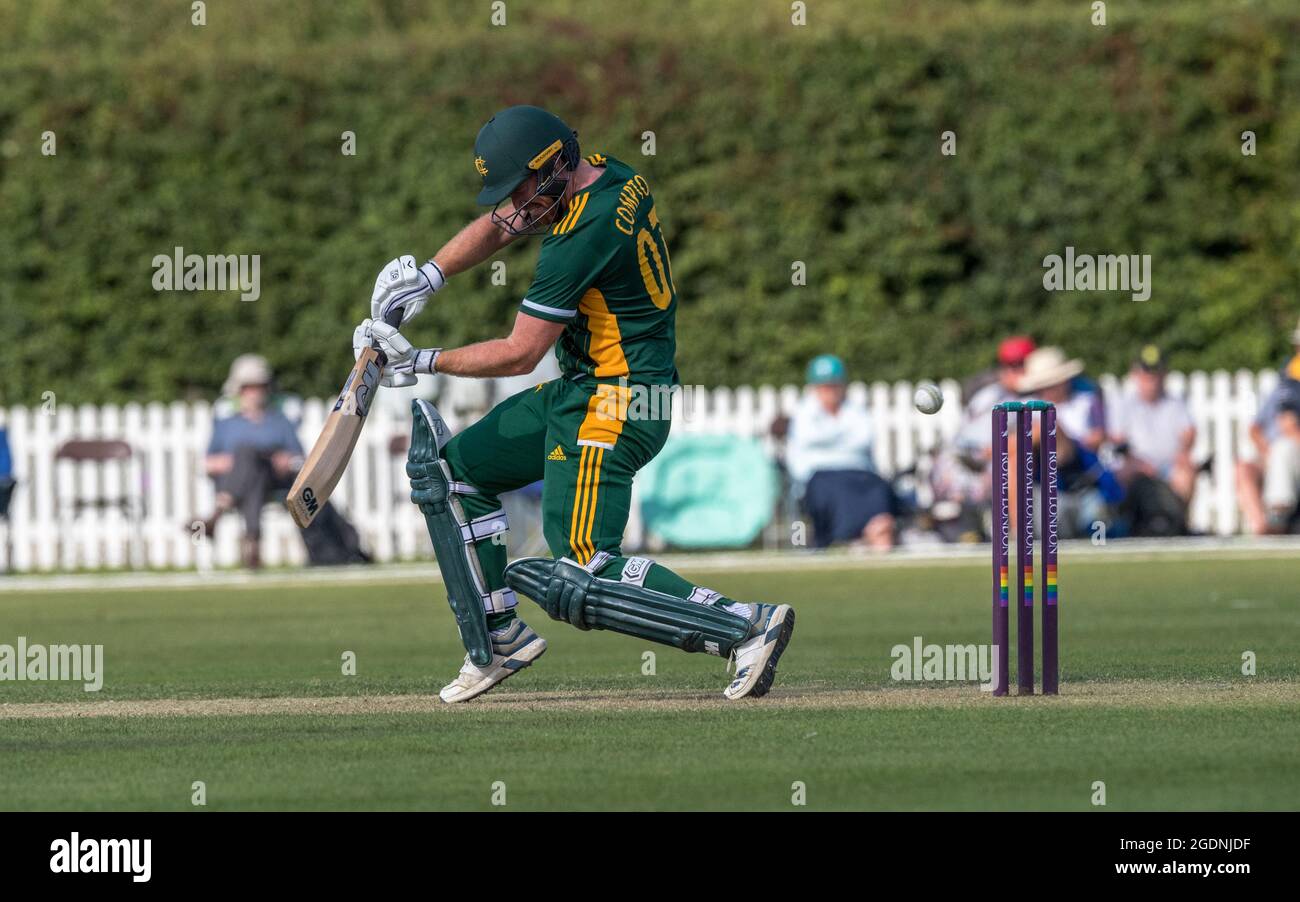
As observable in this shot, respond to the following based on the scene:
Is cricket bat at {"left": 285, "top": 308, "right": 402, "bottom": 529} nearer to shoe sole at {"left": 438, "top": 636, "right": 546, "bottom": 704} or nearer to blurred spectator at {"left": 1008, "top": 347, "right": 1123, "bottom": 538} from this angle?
shoe sole at {"left": 438, "top": 636, "right": 546, "bottom": 704}

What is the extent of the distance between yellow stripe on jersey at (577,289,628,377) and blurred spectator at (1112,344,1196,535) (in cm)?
1151

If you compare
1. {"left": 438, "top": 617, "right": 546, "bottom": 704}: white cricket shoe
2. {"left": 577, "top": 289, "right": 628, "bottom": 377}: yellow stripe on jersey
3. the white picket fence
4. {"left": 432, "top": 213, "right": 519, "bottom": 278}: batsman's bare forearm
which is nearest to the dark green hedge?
the white picket fence

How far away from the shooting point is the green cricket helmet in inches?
304

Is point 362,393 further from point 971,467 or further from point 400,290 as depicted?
point 971,467

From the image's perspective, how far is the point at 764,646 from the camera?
779 cm

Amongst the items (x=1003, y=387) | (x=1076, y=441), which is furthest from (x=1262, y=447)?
(x=1003, y=387)

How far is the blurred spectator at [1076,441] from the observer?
1795cm

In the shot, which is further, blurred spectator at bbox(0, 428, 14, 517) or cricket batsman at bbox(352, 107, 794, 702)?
blurred spectator at bbox(0, 428, 14, 517)

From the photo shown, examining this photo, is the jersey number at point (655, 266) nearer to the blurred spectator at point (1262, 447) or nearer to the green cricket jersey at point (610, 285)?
the green cricket jersey at point (610, 285)

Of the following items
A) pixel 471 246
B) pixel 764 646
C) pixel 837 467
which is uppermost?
pixel 471 246

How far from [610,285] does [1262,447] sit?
40.1 feet

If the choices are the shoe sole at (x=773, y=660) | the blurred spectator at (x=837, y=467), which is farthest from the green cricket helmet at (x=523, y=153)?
the blurred spectator at (x=837, y=467)

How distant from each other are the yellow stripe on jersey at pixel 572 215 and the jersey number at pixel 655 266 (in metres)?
0.23
